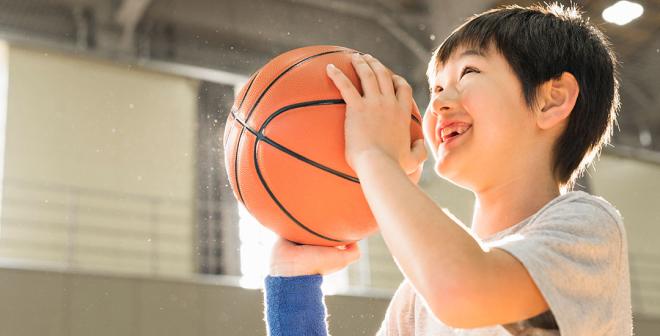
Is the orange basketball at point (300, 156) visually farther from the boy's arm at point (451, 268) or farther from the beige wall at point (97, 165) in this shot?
the beige wall at point (97, 165)

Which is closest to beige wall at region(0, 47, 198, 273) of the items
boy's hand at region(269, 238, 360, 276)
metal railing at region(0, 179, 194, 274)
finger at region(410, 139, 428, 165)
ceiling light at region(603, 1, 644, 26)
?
metal railing at region(0, 179, 194, 274)

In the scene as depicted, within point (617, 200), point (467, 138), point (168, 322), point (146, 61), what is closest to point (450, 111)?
point (467, 138)

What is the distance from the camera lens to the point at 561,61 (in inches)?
28.0

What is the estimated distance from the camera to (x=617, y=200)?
3428 mm

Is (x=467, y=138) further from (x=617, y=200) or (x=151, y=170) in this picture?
(x=617, y=200)

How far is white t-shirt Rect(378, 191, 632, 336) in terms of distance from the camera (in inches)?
21.1

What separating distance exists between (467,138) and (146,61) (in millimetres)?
1994

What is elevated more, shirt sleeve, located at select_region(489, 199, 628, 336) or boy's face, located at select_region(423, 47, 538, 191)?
boy's face, located at select_region(423, 47, 538, 191)

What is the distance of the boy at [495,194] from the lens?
20.6 inches

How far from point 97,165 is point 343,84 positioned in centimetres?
217

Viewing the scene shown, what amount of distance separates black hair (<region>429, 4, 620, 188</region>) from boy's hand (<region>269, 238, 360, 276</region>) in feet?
0.60

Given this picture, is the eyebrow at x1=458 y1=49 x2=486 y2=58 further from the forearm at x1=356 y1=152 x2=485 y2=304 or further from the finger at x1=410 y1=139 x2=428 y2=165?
the forearm at x1=356 y1=152 x2=485 y2=304

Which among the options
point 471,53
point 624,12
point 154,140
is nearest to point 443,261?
point 471,53

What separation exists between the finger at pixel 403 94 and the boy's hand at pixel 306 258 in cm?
17
